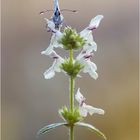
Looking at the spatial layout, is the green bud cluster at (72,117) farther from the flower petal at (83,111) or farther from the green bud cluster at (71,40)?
the green bud cluster at (71,40)

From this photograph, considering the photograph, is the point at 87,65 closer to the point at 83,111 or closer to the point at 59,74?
the point at 83,111

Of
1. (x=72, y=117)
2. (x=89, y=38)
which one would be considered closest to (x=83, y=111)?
(x=72, y=117)

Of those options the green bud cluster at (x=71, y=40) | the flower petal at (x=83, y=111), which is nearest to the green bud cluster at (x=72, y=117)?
the flower petal at (x=83, y=111)
